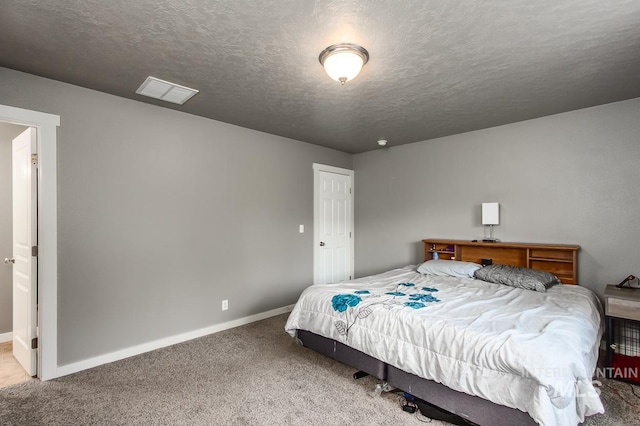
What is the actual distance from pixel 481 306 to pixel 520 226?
72.8 inches

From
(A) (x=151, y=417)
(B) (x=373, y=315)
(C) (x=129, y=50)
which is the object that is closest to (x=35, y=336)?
(A) (x=151, y=417)

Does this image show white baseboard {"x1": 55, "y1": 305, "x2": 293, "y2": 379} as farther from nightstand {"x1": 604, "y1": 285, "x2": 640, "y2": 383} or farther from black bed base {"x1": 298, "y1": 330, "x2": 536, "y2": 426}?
nightstand {"x1": 604, "y1": 285, "x2": 640, "y2": 383}

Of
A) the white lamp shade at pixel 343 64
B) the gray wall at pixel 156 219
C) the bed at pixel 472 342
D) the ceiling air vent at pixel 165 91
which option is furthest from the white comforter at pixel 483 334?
the ceiling air vent at pixel 165 91

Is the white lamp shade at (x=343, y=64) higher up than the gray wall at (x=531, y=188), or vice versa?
the white lamp shade at (x=343, y=64)

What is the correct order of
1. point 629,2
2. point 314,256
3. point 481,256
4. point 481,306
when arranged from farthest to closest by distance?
1. point 314,256
2. point 481,256
3. point 481,306
4. point 629,2

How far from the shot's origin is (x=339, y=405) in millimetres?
2285

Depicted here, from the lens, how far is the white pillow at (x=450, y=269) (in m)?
3.59

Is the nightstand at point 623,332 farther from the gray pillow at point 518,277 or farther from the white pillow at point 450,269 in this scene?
the white pillow at point 450,269

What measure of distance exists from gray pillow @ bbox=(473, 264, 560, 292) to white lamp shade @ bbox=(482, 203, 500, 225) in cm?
66

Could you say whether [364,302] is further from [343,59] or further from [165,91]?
[165,91]

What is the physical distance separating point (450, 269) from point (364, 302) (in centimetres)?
158

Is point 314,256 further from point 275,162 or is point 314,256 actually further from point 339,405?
point 339,405

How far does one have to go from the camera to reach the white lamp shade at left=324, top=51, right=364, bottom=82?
2.15m

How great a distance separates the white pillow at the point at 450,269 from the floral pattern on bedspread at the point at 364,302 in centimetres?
97
